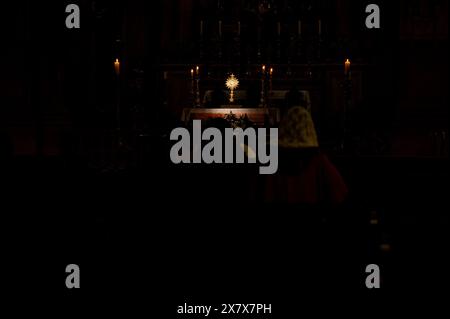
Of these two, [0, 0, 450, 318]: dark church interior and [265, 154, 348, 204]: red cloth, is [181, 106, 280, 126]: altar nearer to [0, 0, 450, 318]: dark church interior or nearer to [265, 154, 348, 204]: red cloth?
[0, 0, 450, 318]: dark church interior

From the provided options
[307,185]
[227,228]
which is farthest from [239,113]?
[227,228]

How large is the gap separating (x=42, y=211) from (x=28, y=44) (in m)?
9.15

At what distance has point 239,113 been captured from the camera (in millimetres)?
10250

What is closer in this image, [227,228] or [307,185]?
[227,228]

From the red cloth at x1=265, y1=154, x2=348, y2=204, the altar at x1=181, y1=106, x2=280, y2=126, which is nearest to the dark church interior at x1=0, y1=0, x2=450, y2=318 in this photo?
the red cloth at x1=265, y1=154, x2=348, y2=204

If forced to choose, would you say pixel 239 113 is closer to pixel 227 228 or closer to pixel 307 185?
pixel 307 185

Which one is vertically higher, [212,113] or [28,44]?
[28,44]

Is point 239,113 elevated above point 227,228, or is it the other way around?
point 239,113

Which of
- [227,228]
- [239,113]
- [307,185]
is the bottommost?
[227,228]

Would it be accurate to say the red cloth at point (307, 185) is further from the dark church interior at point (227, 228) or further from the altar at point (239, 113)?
the altar at point (239, 113)

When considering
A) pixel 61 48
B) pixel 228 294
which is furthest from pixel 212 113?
pixel 228 294

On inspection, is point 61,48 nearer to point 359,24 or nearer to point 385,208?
point 359,24

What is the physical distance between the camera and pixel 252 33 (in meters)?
14.2

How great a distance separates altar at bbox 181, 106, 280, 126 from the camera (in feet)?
33.8
